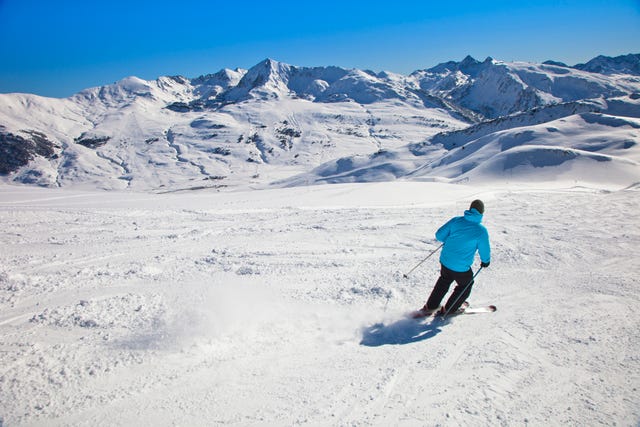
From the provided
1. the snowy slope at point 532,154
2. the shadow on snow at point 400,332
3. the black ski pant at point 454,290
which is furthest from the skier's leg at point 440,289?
the snowy slope at point 532,154

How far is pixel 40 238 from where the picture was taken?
9758 millimetres

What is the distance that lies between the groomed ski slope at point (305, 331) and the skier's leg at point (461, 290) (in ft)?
0.94

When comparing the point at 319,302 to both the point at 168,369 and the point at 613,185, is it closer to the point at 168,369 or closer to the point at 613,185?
the point at 168,369

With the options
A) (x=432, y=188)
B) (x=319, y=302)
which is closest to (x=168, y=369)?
(x=319, y=302)

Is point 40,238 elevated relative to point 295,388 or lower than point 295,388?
elevated

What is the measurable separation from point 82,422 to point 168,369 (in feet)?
3.27

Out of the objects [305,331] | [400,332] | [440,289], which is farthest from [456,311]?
[305,331]

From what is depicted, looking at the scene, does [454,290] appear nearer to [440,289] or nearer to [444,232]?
[440,289]

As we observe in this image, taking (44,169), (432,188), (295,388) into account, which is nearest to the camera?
(295,388)

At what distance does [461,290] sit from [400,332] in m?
1.29

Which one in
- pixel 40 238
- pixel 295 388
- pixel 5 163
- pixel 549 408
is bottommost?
pixel 549 408

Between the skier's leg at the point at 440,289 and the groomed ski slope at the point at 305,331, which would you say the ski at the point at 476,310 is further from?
the skier's leg at the point at 440,289

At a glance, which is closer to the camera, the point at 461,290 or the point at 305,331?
the point at 305,331

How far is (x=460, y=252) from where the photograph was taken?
5695 mm
